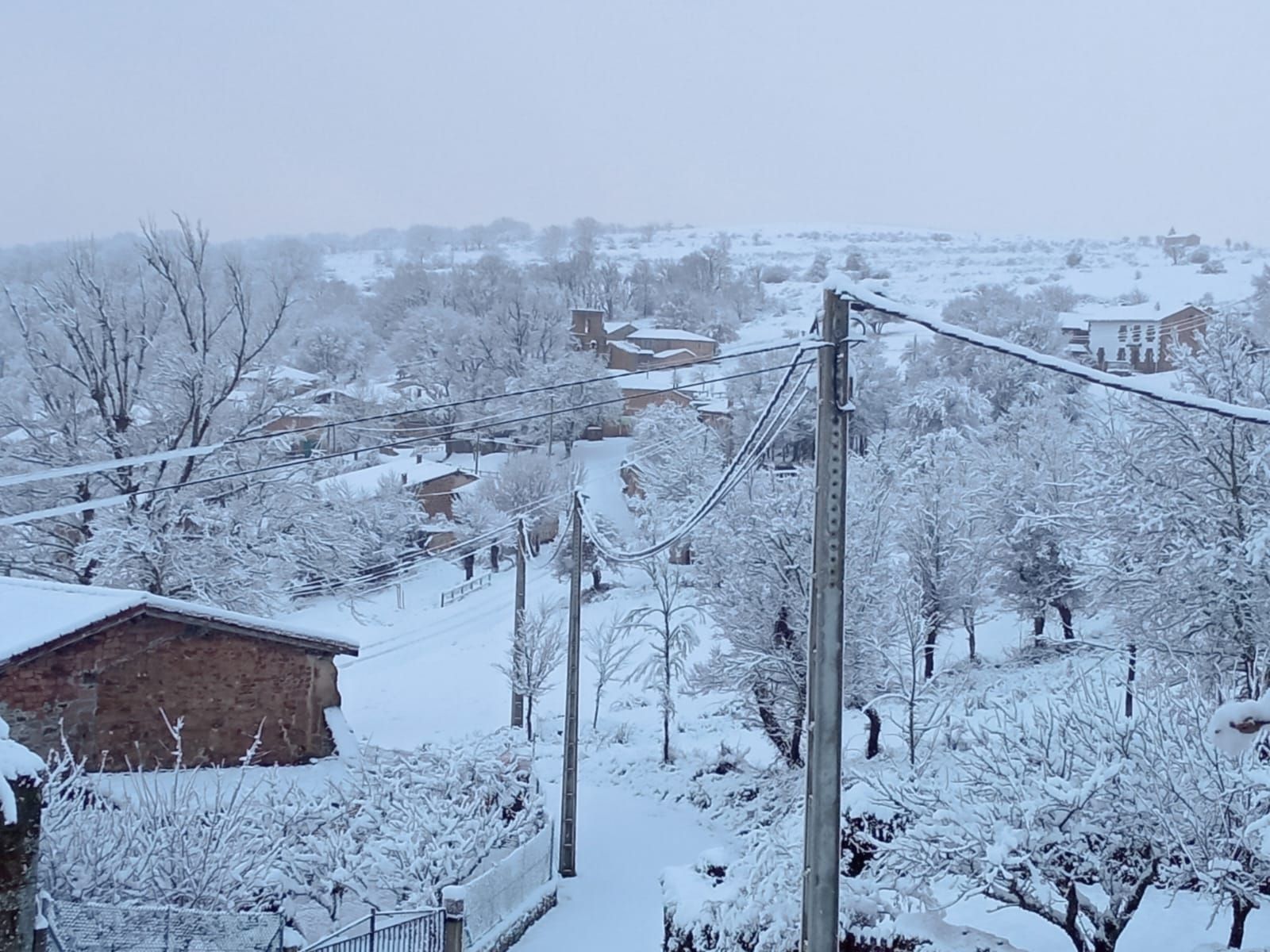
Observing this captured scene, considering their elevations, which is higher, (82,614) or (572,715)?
(82,614)

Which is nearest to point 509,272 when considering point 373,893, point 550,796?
point 550,796

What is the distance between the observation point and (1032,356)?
4.86 m

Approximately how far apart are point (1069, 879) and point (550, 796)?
14407 millimetres

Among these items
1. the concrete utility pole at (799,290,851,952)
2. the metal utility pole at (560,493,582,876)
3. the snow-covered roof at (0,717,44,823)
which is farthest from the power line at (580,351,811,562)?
the metal utility pole at (560,493,582,876)

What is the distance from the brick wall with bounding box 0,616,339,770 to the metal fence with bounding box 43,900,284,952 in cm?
473

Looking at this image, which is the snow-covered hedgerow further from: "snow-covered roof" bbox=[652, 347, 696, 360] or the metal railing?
"snow-covered roof" bbox=[652, 347, 696, 360]

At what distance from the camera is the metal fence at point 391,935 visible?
10109 millimetres

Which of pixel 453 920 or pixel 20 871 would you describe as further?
pixel 453 920

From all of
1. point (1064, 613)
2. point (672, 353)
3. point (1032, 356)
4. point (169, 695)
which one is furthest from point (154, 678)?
point (672, 353)

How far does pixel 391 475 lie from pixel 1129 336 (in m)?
50.1

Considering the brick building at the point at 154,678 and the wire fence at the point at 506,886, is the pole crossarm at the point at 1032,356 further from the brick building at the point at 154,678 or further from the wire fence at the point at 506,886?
the brick building at the point at 154,678

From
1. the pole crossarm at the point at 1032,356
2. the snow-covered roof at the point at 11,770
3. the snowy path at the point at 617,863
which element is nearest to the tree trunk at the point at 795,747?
the snowy path at the point at 617,863

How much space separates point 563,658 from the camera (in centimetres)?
3075

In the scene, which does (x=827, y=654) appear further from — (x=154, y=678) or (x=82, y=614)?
(x=154, y=678)
